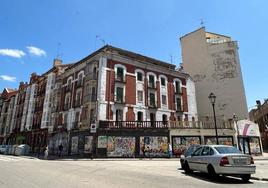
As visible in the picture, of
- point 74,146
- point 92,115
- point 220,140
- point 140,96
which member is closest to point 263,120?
point 220,140

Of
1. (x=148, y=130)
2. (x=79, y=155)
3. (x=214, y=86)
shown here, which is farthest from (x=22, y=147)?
(x=214, y=86)

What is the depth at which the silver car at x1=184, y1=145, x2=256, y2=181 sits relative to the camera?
9617 millimetres

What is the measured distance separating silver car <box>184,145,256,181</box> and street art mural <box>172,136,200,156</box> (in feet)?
55.4

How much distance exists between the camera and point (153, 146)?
27.6 metres

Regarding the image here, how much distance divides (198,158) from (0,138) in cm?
5868

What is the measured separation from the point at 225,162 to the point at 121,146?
18509 millimetres

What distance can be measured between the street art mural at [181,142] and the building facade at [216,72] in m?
11.6

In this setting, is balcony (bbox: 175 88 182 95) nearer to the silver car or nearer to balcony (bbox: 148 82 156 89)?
balcony (bbox: 148 82 156 89)

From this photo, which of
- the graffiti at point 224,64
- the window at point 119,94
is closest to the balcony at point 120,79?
the window at point 119,94

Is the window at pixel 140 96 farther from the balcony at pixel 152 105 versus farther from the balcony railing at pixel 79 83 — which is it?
the balcony railing at pixel 79 83

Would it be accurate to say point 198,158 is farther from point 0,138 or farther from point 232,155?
point 0,138

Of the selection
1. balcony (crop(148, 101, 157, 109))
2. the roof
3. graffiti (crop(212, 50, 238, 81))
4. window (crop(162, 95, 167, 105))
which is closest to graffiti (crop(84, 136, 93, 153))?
balcony (crop(148, 101, 157, 109))

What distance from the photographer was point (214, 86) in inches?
1569

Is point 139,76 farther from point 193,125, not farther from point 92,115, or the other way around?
point 193,125
